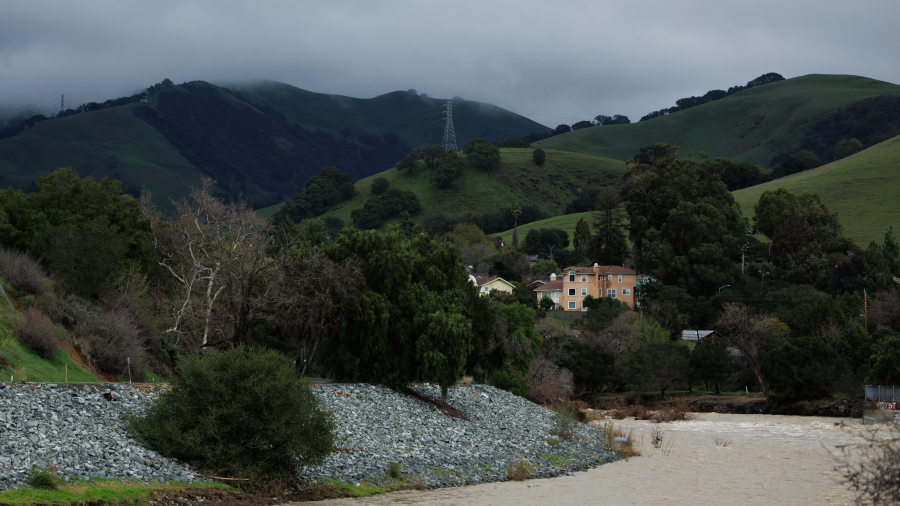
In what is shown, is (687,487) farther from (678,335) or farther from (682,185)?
(682,185)

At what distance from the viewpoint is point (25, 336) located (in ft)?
87.2

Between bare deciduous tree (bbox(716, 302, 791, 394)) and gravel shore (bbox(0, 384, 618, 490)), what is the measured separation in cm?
3208

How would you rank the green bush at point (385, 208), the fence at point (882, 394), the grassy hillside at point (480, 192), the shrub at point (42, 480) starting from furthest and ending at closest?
the grassy hillside at point (480, 192), the green bush at point (385, 208), the fence at point (882, 394), the shrub at point (42, 480)

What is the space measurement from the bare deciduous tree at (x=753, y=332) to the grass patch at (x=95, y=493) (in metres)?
56.1

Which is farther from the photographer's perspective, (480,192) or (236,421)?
(480,192)

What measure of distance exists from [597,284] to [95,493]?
9662 cm

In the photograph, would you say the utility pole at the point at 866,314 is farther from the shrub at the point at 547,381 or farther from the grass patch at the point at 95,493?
the grass patch at the point at 95,493

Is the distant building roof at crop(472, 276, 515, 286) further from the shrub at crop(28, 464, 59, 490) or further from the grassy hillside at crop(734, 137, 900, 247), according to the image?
the shrub at crop(28, 464, 59, 490)

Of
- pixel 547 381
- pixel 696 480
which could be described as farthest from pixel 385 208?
pixel 696 480

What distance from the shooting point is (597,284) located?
10694 cm

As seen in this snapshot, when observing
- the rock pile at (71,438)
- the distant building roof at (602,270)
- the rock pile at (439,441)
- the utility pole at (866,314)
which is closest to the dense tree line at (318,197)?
the distant building roof at (602,270)

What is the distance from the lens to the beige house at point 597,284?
106688mm

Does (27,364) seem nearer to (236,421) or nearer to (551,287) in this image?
(236,421)

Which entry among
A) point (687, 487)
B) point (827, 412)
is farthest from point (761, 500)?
point (827, 412)
